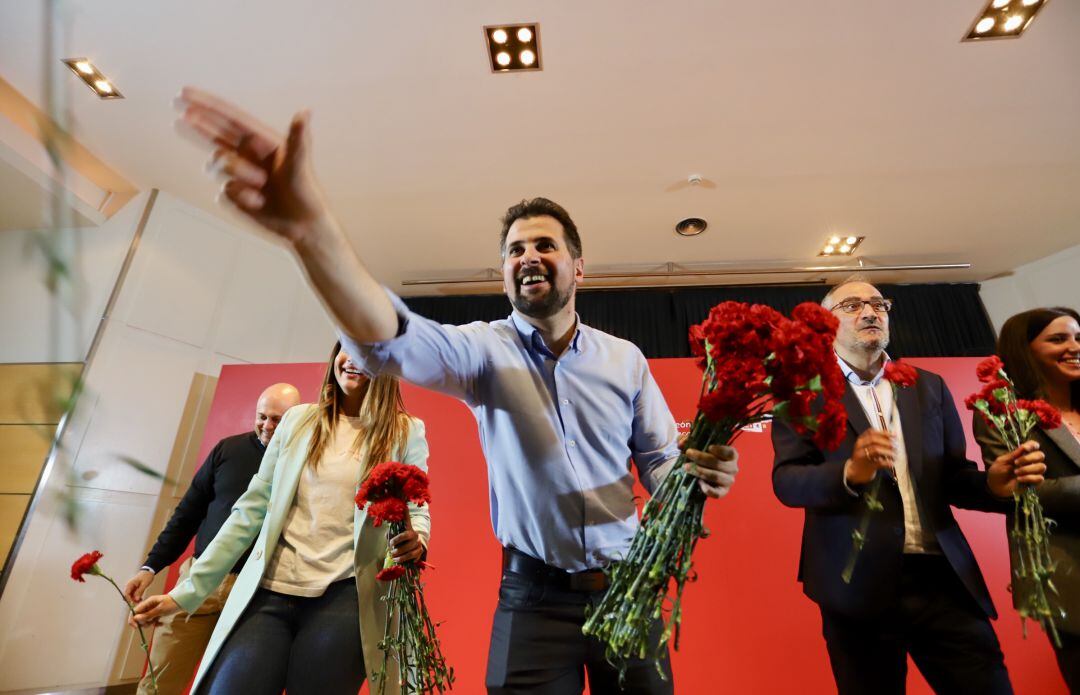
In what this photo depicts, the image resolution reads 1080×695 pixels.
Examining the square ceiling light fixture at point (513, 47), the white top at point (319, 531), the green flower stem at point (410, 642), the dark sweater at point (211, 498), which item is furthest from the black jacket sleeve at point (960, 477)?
the dark sweater at point (211, 498)

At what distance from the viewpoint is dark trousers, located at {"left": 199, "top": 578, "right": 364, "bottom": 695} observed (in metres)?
1.43

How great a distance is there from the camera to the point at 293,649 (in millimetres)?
1507

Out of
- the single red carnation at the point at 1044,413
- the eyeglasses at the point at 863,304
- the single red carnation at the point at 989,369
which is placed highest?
the eyeglasses at the point at 863,304

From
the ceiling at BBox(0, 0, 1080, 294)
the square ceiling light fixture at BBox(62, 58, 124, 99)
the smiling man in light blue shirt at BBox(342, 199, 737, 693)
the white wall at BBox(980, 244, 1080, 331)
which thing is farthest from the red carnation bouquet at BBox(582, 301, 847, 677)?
the white wall at BBox(980, 244, 1080, 331)

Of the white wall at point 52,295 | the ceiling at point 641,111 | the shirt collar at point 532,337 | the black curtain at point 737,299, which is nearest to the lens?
the white wall at point 52,295

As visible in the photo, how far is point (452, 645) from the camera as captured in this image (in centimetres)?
331

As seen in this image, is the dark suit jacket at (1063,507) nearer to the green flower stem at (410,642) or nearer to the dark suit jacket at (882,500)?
the dark suit jacket at (882,500)

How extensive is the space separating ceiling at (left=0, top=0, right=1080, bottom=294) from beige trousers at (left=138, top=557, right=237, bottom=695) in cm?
236

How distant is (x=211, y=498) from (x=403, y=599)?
1.65 metres

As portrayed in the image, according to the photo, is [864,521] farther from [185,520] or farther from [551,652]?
[185,520]

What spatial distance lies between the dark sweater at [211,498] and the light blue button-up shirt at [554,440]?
1631mm

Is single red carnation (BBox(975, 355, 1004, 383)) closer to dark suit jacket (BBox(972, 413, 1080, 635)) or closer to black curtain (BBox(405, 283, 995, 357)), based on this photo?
dark suit jacket (BBox(972, 413, 1080, 635))

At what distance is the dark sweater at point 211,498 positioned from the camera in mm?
2367

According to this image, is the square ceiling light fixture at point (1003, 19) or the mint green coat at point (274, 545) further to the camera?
the square ceiling light fixture at point (1003, 19)
